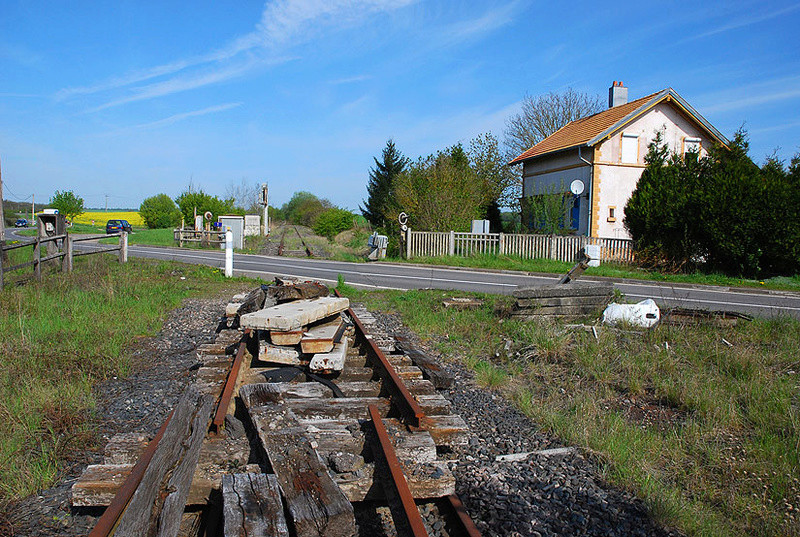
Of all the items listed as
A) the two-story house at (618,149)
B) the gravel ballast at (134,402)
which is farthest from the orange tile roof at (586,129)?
the gravel ballast at (134,402)

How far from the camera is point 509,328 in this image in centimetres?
839

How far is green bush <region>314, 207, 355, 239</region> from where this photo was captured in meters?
45.4

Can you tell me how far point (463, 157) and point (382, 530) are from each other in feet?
106

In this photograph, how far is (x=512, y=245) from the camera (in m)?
22.7

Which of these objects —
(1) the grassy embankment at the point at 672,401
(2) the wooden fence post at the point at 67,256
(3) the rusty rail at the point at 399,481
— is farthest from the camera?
(2) the wooden fence post at the point at 67,256

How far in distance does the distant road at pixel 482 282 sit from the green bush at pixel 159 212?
178 feet

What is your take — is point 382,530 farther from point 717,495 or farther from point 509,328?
point 509,328

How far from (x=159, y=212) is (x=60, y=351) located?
7048 centimetres

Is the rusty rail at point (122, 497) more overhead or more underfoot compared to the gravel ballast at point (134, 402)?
more overhead

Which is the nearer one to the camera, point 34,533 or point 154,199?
point 34,533

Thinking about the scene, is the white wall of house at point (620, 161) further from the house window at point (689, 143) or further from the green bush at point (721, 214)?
the green bush at point (721, 214)

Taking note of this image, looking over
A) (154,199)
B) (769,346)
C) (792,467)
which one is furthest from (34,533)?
(154,199)

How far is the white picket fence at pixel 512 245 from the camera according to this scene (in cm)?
2206

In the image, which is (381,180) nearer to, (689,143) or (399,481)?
(689,143)
